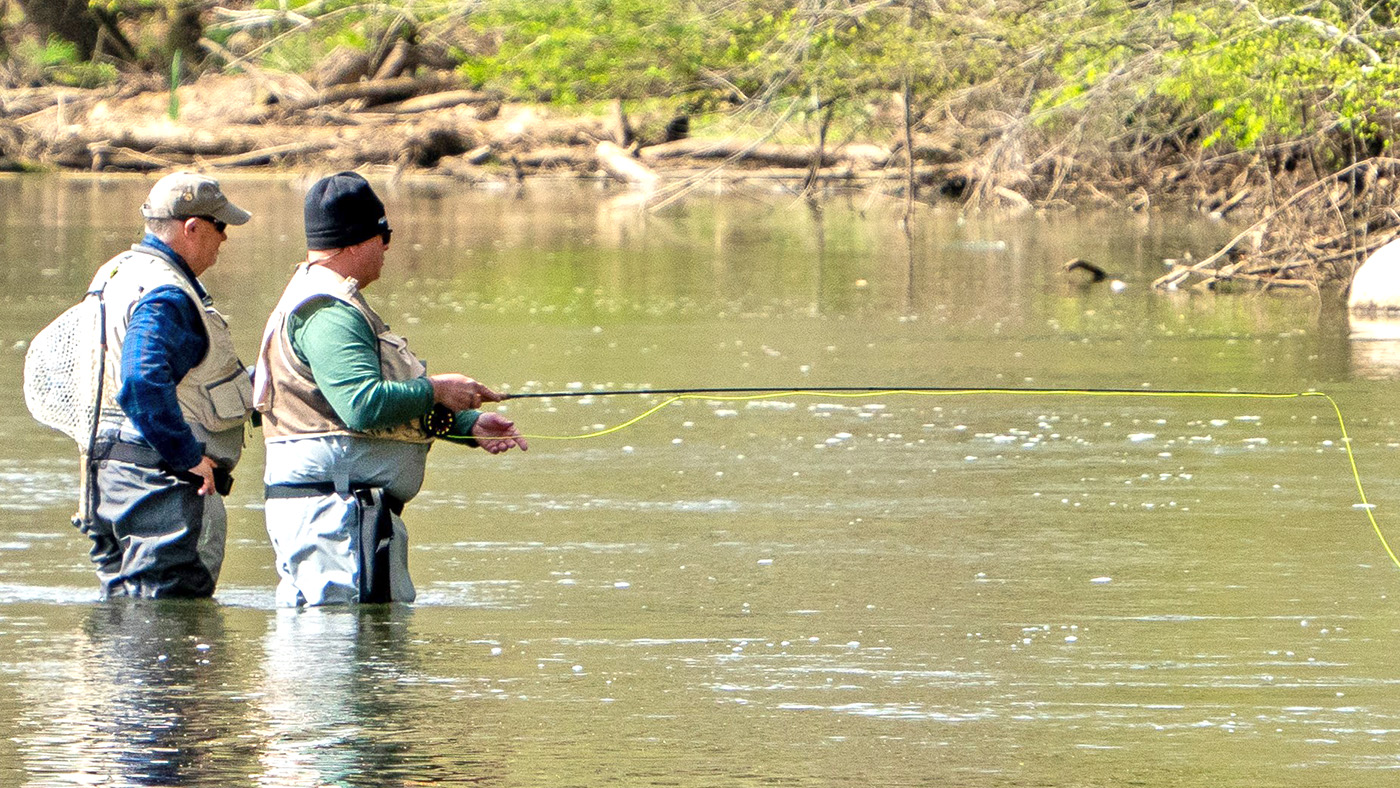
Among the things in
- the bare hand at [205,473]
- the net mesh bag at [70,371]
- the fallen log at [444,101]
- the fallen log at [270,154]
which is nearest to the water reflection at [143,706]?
the bare hand at [205,473]

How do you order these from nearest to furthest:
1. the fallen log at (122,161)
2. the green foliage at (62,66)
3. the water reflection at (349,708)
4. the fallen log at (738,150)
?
the water reflection at (349,708) → the fallen log at (738,150) → the fallen log at (122,161) → the green foliage at (62,66)

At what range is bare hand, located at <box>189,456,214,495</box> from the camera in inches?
218

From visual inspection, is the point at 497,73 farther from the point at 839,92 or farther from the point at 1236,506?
the point at 1236,506

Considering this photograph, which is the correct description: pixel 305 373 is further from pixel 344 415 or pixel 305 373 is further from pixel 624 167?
pixel 624 167

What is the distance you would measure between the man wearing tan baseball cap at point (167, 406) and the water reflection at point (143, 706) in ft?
0.58

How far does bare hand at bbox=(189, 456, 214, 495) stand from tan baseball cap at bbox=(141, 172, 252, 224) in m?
0.63

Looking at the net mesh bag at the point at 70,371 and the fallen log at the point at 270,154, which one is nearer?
the net mesh bag at the point at 70,371

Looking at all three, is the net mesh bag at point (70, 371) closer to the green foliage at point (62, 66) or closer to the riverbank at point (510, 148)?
the riverbank at point (510, 148)

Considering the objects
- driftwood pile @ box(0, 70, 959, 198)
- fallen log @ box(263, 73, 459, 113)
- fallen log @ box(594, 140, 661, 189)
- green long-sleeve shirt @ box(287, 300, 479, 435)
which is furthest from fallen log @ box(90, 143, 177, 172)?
green long-sleeve shirt @ box(287, 300, 479, 435)

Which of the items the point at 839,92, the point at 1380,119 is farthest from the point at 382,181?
the point at 1380,119

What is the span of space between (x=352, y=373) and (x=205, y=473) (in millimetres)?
679

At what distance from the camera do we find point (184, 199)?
5.58 metres

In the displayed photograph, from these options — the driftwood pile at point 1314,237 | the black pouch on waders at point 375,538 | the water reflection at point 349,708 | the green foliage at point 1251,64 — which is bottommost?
the water reflection at point 349,708

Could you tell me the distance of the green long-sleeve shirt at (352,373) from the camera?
5105mm
